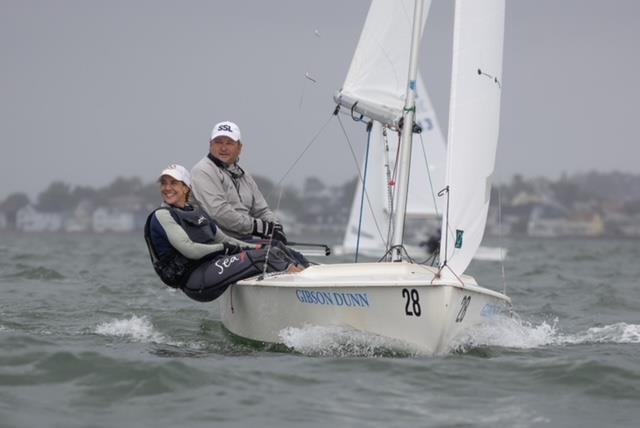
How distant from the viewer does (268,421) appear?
5648 mm

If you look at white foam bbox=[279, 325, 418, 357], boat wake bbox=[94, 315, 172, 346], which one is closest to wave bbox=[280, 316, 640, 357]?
white foam bbox=[279, 325, 418, 357]

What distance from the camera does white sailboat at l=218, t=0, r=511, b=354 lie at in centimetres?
725

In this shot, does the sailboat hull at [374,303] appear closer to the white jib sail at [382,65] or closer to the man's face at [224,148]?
the man's face at [224,148]

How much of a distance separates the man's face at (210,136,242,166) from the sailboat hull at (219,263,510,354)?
1161mm

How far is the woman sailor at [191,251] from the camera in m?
8.01

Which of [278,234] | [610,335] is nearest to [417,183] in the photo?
[610,335]

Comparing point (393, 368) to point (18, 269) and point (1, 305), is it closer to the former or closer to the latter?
point (1, 305)

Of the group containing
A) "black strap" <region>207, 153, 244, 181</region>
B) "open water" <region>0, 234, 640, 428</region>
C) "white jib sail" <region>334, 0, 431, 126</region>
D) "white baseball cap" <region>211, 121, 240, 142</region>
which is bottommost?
"open water" <region>0, 234, 640, 428</region>

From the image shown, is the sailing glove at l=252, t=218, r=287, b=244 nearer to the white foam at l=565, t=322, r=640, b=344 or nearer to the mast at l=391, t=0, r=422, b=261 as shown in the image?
the mast at l=391, t=0, r=422, b=261

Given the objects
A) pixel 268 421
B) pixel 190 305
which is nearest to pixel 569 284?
pixel 190 305

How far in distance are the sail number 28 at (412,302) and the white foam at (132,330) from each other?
208 cm

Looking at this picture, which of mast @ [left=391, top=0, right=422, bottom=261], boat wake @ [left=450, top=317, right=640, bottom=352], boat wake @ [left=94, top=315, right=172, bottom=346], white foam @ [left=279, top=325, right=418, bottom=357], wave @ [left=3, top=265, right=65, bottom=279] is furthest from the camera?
wave @ [left=3, top=265, right=65, bottom=279]

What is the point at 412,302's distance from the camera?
7.20 m

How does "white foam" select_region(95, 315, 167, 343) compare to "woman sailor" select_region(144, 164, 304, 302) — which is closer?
"woman sailor" select_region(144, 164, 304, 302)
